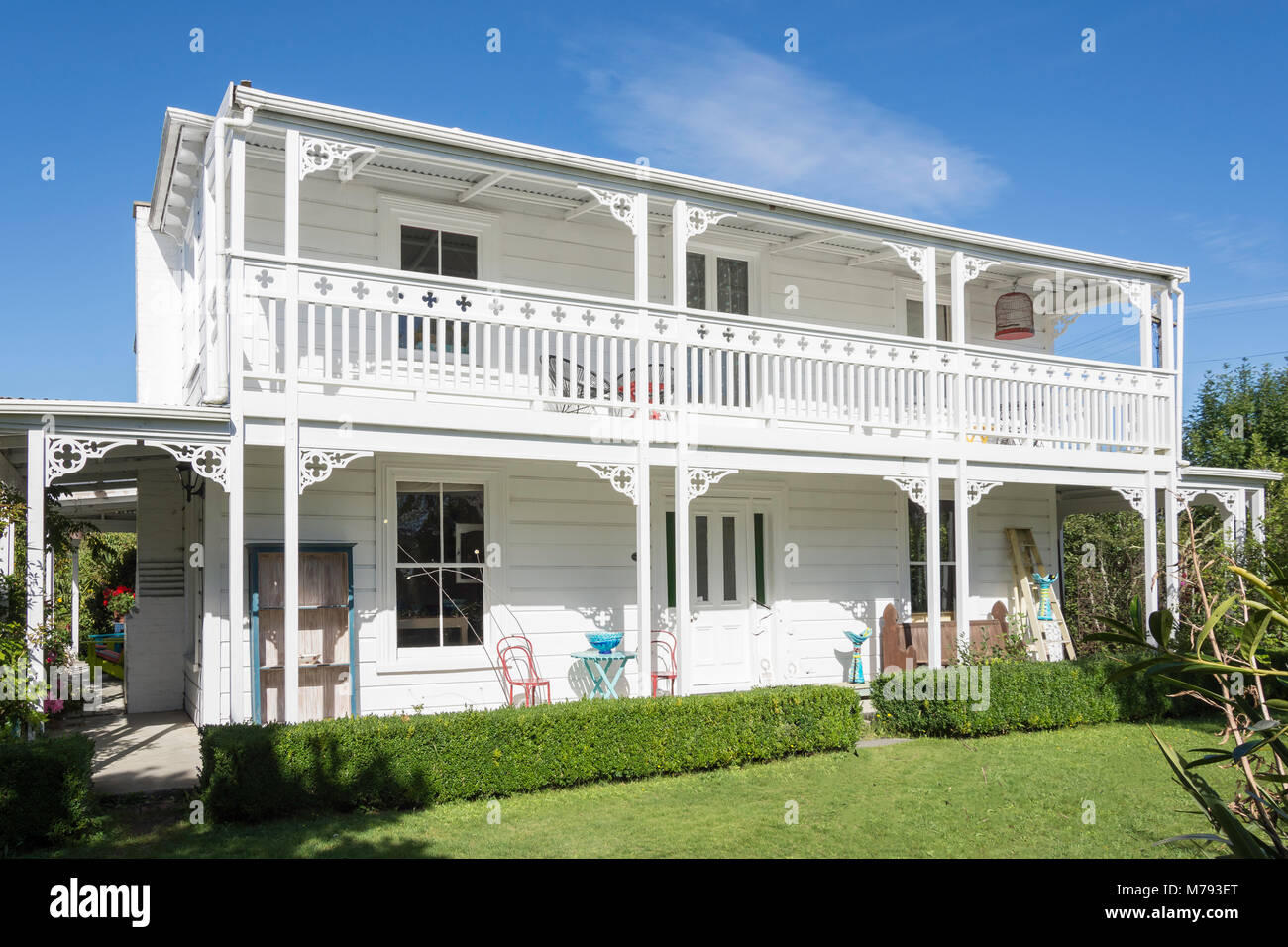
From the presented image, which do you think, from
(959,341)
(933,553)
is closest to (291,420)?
(933,553)

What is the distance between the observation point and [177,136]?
10.2 meters

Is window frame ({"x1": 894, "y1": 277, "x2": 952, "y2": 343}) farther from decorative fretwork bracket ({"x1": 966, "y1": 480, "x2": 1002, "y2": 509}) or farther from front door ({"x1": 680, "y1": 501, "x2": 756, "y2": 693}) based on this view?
front door ({"x1": 680, "y1": 501, "x2": 756, "y2": 693})

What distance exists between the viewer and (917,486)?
39.7 ft

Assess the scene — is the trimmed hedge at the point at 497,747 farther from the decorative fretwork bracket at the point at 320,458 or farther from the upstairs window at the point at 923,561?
the upstairs window at the point at 923,561

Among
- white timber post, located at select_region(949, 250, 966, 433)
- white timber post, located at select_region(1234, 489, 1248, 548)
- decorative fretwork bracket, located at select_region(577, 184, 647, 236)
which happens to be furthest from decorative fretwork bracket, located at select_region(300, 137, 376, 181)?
white timber post, located at select_region(1234, 489, 1248, 548)

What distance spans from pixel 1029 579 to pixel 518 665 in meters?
7.97

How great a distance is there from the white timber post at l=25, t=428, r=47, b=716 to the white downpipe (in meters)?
1.46

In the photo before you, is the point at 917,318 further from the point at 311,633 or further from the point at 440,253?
the point at 311,633

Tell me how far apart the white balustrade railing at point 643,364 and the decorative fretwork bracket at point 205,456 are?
0.75 m

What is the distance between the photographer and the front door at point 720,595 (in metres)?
12.9

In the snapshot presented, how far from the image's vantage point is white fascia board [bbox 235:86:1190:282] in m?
9.04

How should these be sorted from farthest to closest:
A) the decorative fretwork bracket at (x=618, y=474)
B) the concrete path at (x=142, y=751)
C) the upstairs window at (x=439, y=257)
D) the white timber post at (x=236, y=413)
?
1. the upstairs window at (x=439, y=257)
2. the decorative fretwork bracket at (x=618, y=474)
3. the white timber post at (x=236, y=413)
4. the concrete path at (x=142, y=751)

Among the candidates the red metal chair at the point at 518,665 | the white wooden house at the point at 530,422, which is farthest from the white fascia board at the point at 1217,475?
the red metal chair at the point at 518,665
